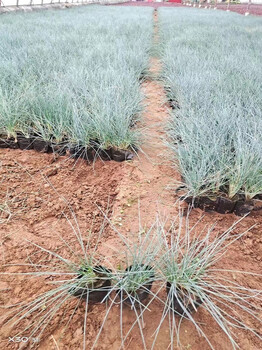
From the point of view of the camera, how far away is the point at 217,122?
1712 millimetres

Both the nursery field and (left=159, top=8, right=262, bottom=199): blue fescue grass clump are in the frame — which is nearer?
the nursery field

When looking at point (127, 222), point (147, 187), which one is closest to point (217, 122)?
point (147, 187)

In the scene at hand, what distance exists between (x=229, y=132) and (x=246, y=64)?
193cm

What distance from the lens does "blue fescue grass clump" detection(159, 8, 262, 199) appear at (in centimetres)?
119

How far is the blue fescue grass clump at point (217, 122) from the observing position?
1.19 meters

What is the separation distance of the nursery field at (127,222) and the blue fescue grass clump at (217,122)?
1 cm

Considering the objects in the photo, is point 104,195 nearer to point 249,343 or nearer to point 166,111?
point 249,343

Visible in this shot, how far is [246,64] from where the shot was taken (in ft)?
9.61

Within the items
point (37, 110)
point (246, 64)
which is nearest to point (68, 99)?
point (37, 110)

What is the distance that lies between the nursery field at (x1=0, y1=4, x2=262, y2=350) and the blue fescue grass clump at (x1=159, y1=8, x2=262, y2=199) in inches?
0.6

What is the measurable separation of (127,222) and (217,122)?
105 cm

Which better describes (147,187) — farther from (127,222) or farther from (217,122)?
(217,122)

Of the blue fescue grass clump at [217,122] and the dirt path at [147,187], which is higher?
the blue fescue grass clump at [217,122]

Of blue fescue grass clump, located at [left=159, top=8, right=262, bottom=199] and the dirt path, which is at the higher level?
blue fescue grass clump, located at [left=159, top=8, right=262, bottom=199]
